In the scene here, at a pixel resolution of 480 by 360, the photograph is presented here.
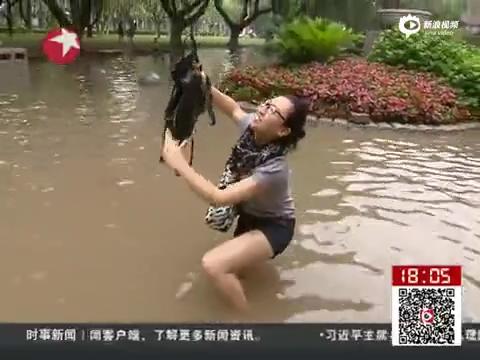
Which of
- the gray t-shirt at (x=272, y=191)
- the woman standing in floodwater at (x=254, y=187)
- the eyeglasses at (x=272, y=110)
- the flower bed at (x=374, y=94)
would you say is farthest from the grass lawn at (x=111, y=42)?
the flower bed at (x=374, y=94)

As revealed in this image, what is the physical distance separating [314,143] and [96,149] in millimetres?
1179

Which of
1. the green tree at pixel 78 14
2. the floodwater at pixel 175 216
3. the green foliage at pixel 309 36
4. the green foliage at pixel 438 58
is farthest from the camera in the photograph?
the green foliage at pixel 309 36

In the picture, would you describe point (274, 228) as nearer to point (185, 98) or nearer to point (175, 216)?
point (185, 98)

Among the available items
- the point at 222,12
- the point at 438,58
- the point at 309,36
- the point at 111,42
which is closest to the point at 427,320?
the point at 222,12

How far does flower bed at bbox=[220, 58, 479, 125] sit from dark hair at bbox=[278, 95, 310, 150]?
56.0 inches

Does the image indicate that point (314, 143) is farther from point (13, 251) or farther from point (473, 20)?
point (13, 251)

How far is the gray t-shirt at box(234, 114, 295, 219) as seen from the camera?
2.01m

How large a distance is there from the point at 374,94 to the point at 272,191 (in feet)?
7.73

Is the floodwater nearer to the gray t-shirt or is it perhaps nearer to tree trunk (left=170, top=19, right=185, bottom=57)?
tree trunk (left=170, top=19, right=185, bottom=57)

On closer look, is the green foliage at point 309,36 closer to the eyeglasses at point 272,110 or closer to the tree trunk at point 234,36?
the tree trunk at point 234,36

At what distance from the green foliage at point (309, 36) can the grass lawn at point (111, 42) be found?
0.40 meters

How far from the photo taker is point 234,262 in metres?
2.04
